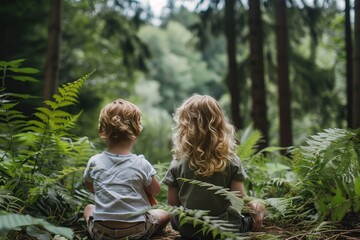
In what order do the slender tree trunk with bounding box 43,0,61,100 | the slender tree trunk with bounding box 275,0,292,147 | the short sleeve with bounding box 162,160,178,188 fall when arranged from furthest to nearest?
the slender tree trunk with bounding box 275,0,292,147 → the slender tree trunk with bounding box 43,0,61,100 → the short sleeve with bounding box 162,160,178,188

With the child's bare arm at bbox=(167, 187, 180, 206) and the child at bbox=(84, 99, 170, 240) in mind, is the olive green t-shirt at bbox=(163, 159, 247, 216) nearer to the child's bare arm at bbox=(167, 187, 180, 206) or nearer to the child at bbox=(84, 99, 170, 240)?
the child's bare arm at bbox=(167, 187, 180, 206)

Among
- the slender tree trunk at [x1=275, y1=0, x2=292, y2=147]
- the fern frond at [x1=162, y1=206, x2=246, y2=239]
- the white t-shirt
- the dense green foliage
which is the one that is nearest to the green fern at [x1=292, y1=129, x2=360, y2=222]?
the dense green foliage

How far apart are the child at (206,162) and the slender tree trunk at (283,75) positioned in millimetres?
4111

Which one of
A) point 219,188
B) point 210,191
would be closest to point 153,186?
point 210,191

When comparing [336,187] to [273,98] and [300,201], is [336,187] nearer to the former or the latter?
[300,201]

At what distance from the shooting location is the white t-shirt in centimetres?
284

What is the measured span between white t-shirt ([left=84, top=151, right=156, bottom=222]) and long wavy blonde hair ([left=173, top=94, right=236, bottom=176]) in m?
0.33

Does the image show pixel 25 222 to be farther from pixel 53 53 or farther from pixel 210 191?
pixel 53 53

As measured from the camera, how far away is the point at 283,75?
689 cm

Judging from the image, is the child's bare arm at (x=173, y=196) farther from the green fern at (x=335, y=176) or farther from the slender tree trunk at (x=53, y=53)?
the slender tree trunk at (x=53, y=53)

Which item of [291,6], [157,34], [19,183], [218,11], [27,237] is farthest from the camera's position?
[157,34]

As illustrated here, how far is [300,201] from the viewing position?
3.37 meters

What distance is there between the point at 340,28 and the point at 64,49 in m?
7.90

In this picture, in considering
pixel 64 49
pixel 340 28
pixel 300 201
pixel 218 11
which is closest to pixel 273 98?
pixel 340 28
